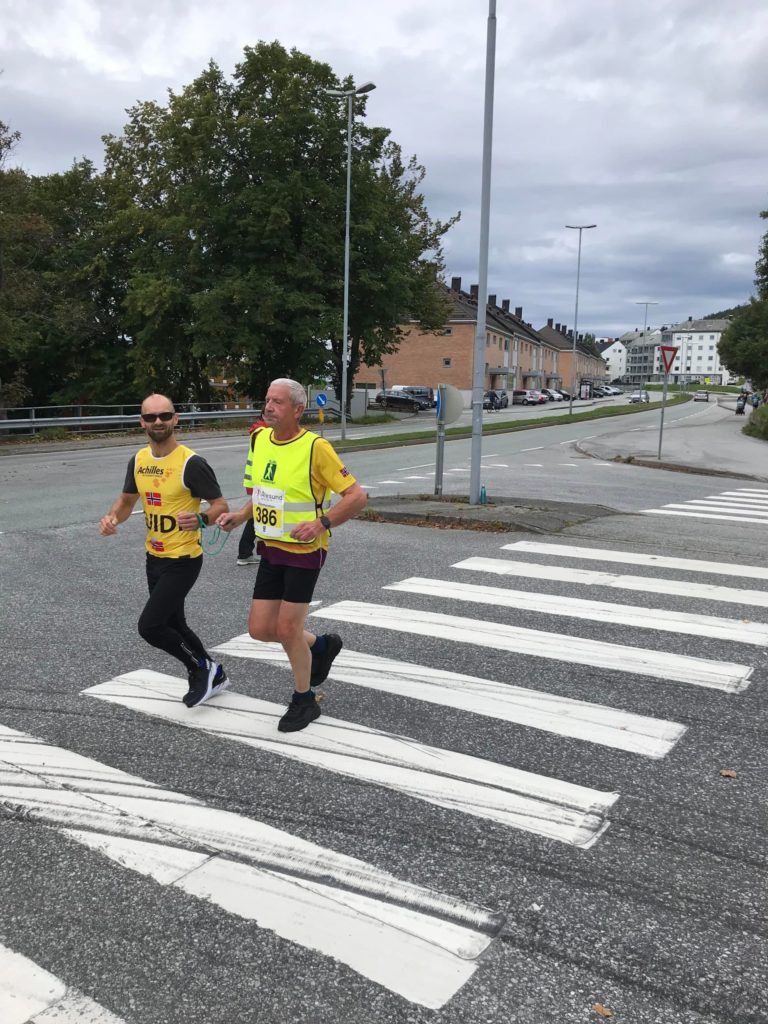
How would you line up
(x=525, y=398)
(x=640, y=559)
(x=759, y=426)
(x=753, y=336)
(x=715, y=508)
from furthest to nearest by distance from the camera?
(x=525, y=398)
(x=753, y=336)
(x=759, y=426)
(x=715, y=508)
(x=640, y=559)

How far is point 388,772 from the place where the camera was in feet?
13.2

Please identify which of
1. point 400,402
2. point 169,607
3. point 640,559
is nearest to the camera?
point 169,607

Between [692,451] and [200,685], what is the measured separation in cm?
2534

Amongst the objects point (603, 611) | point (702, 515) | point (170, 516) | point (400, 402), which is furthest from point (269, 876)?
point (400, 402)

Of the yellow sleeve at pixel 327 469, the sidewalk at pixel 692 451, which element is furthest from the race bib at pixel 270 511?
the sidewalk at pixel 692 451

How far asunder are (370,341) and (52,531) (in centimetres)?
3338

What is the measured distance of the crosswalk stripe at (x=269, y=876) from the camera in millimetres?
2732

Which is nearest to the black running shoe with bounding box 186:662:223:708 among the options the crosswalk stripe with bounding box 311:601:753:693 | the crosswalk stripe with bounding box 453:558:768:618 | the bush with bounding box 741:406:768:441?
the crosswalk stripe with bounding box 311:601:753:693

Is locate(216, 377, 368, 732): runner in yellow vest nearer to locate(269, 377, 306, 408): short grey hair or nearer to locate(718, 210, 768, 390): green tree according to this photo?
locate(269, 377, 306, 408): short grey hair

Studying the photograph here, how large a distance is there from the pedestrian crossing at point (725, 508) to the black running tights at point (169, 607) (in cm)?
990

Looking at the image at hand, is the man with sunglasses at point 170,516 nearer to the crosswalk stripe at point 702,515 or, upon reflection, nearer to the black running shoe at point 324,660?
the black running shoe at point 324,660

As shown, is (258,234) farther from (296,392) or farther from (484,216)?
(296,392)

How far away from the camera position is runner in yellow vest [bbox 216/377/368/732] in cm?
431

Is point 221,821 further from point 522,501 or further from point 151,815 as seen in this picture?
point 522,501
